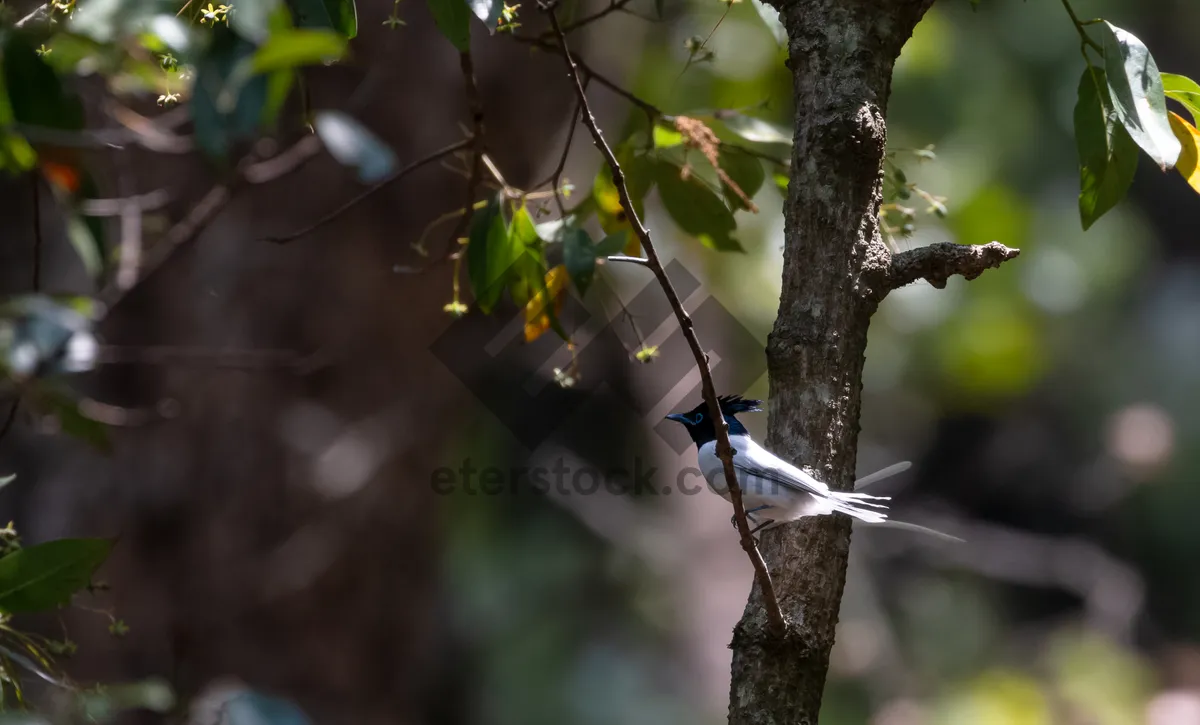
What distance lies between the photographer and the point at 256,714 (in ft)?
4.79

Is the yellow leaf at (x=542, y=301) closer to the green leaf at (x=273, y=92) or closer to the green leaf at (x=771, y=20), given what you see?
the green leaf at (x=771, y=20)

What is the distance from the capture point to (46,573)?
1.55 m

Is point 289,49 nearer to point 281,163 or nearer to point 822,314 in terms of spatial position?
point 822,314

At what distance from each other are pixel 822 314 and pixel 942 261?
20 cm

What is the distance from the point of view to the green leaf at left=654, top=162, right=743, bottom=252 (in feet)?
7.02

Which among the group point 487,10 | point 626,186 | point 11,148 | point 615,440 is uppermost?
point 615,440

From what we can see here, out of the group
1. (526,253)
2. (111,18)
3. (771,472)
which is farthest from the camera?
(526,253)

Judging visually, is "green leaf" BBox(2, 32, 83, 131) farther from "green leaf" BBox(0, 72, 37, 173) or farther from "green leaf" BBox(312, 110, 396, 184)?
"green leaf" BBox(312, 110, 396, 184)

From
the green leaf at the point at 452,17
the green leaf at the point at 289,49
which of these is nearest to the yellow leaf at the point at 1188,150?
the green leaf at the point at 452,17

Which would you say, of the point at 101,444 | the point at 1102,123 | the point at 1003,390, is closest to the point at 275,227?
the point at 101,444

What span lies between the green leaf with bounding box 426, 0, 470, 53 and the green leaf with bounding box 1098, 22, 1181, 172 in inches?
39.7

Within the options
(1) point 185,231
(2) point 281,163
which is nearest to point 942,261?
(1) point 185,231

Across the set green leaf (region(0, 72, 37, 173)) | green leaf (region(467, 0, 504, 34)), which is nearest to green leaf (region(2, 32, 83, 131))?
green leaf (region(0, 72, 37, 173))

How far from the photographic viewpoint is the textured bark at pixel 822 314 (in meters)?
1.45
